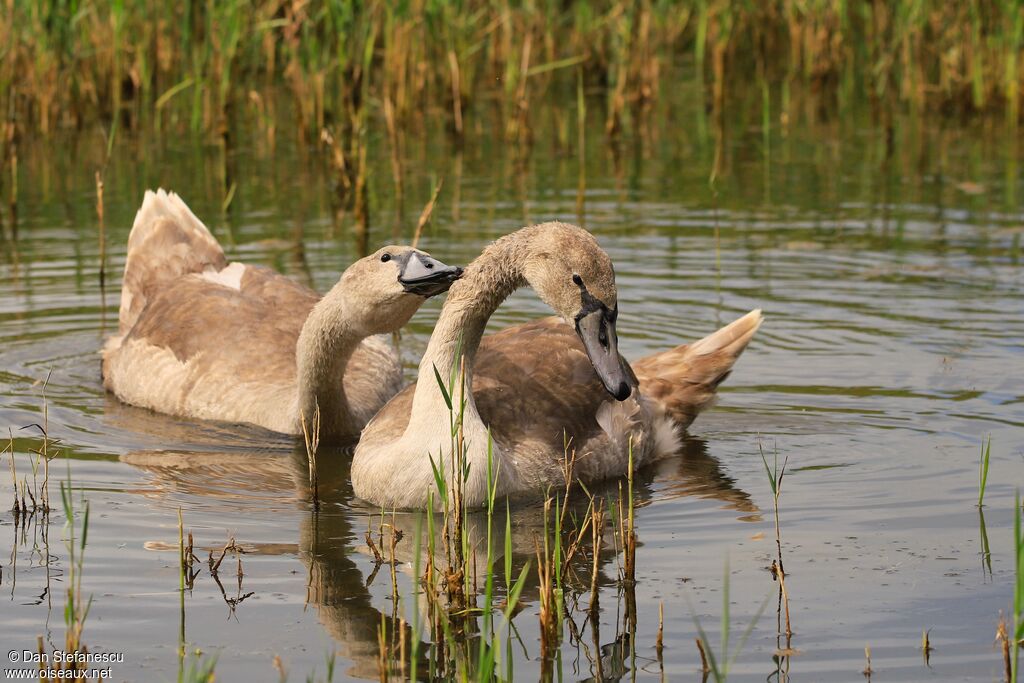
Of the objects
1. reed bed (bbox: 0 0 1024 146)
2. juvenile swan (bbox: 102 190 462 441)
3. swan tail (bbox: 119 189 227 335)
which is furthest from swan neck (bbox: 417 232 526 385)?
reed bed (bbox: 0 0 1024 146)

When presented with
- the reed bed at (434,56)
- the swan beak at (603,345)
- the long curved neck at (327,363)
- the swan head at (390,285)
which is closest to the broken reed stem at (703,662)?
the swan beak at (603,345)

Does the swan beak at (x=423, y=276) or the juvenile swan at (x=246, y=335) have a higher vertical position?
the swan beak at (x=423, y=276)

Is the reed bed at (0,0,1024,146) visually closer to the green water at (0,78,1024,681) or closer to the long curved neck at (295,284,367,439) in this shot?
the green water at (0,78,1024,681)

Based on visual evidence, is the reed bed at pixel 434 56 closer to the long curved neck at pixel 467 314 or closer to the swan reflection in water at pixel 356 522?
the swan reflection in water at pixel 356 522

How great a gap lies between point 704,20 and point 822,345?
814cm

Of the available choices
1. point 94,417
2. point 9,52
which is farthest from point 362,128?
point 94,417

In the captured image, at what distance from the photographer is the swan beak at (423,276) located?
6.94 metres

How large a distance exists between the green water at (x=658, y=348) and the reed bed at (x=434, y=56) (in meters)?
0.45

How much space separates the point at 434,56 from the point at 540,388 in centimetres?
893

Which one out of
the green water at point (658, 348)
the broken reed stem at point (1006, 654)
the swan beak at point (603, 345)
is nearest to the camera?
the broken reed stem at point (1006, 654)

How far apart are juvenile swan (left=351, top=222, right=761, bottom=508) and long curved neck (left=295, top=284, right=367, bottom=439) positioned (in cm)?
49

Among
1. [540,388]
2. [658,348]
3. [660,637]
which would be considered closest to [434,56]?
[658,348]

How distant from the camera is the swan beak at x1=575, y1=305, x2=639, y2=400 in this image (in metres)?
6.40

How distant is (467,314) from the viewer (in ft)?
22.1
